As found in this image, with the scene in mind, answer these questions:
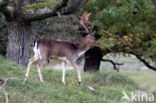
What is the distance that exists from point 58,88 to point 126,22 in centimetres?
759

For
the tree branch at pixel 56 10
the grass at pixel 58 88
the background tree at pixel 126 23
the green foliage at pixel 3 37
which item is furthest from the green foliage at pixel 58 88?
the green foliage at pixel 3 37

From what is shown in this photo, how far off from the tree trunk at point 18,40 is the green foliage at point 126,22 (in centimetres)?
355

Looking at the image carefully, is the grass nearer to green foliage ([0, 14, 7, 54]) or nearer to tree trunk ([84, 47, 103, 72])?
green foliage ([0, 14, 7, 54])

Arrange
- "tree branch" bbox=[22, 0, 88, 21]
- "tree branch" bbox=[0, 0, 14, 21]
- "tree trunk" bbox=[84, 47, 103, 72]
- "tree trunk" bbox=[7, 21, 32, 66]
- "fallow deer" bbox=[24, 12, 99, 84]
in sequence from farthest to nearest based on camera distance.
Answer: "tree trunk" bbox=[84, 47, 103, 72] → "tree trunk" bbox=[7, 21, 32, 66] → "tree branch" bbox=[0, 0, 14, 21] → "tree branch" bbox=[22, 0, 88, 21] → "fallow deer" bbox=[24, 12, 99, 84]

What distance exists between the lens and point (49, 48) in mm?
9492

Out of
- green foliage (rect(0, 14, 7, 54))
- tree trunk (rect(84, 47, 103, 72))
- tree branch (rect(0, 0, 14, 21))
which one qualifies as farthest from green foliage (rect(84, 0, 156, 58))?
tree branch (rect(0, 0, 14, 21))

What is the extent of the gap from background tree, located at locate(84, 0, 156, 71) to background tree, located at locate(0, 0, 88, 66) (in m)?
3.49

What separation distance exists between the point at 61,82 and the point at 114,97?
4.28ft

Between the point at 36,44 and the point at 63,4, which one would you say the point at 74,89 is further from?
the point at 63,4

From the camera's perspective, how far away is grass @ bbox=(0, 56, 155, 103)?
7.79m

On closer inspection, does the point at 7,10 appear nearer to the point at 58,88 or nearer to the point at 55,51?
the point at 55,51

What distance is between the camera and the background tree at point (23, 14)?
1008 cm

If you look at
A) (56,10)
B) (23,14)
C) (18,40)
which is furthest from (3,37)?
(56,10)

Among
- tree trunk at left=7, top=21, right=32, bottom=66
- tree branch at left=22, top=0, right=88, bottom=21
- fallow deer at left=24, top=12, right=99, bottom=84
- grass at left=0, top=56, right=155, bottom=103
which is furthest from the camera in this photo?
tree trunk at left=7, top=21, right=32, bottom=66
